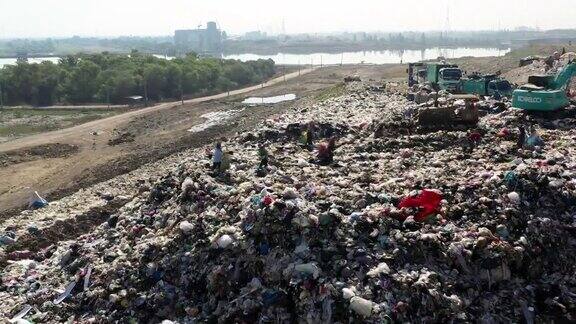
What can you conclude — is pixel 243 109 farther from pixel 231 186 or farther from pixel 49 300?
pixel 49 300

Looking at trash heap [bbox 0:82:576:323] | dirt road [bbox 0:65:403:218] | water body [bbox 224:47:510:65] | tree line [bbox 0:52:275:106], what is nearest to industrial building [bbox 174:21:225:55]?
water body [bbox 224:47:510:65]

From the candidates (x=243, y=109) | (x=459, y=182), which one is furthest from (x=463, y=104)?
(x=243, y=109)

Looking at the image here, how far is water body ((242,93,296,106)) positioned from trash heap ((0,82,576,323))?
78.3 feet

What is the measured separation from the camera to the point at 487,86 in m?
18.6

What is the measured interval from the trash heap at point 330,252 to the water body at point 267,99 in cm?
2387

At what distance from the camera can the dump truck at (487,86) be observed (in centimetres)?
1808

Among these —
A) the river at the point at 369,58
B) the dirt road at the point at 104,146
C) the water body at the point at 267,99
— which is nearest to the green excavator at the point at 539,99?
the dirt road at the point at 104,146

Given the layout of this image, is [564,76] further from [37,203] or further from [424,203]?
[37,203]

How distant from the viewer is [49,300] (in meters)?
8.73

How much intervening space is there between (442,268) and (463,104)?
27.0 feet

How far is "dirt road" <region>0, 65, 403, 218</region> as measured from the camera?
1744 cm

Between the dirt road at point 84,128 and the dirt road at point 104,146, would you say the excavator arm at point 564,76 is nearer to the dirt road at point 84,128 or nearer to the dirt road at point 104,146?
the dirt road at point 104,146

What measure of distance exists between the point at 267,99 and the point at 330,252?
3003 cm

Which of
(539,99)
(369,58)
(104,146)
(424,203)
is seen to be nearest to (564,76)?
(539,99)
